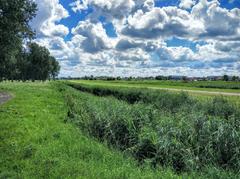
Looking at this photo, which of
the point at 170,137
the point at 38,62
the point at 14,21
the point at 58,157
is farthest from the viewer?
the point at 38,62

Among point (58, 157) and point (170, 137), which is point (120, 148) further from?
point (58, 157)

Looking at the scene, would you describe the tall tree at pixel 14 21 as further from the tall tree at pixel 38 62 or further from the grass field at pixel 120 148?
the tall tree at pixel 38 62

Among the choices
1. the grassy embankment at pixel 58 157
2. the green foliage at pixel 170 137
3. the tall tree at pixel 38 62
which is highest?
the tall tree at pixel 38 62

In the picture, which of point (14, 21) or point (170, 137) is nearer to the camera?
point (170, 137)

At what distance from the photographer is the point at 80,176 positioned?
799 centimetres

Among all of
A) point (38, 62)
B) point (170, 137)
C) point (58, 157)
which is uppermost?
point (38, 62)

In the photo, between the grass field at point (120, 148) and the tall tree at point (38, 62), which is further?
the tall tree at point (38, 62)

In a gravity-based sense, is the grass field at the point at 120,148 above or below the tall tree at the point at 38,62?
below

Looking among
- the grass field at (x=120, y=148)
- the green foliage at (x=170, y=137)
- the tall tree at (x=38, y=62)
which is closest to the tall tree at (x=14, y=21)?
the grass field at (x=120, y=148)

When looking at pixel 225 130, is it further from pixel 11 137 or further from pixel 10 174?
pixel 11 137

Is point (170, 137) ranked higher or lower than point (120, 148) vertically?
higher

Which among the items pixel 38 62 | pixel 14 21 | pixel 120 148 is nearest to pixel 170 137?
pixel 120 148

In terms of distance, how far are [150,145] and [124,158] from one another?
1014 millimetres

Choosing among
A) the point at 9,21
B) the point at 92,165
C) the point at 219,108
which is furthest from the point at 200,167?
the point at 9,21
